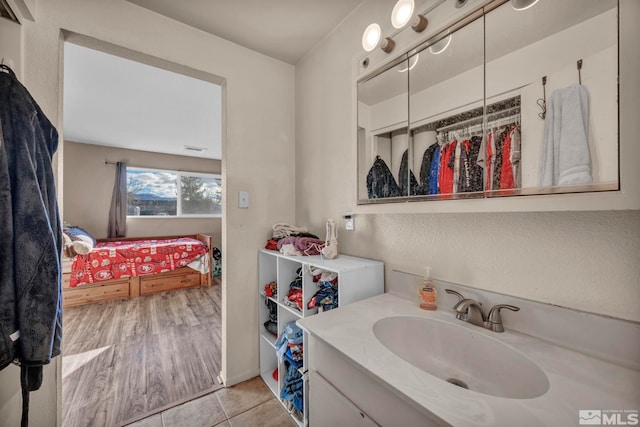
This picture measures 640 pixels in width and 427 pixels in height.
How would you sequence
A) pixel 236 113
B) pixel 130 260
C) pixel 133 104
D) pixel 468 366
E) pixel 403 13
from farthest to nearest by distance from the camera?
pixel 130 260 → pixel 133 104 → pixel 236 113 → pixel 403 13 → pixel 468 366

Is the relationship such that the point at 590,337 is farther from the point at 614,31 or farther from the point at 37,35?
the point at 37,35

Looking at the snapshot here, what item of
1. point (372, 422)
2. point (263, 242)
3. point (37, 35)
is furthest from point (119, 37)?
point (372, 422)

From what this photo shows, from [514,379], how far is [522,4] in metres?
1.11

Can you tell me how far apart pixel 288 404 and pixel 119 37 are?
7.50 feet

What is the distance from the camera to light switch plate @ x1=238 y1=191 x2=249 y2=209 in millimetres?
1719

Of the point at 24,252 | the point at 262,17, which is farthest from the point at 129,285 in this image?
the point at 262,17

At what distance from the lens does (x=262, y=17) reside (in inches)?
58.3

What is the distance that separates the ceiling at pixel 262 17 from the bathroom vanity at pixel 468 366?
5.37 ft

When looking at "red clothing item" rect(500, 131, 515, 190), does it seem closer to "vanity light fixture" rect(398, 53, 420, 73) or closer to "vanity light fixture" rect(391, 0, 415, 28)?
"vanity light fixture" rect(398, 53, 420, 73)

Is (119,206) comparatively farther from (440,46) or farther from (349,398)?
(440,46)

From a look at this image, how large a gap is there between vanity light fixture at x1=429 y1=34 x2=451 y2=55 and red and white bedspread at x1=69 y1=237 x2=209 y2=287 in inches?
152

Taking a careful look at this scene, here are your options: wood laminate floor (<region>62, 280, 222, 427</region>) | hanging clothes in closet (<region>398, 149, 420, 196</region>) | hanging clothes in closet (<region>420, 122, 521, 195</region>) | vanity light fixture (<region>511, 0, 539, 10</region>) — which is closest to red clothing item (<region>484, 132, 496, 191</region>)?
hanging clothes in closet (<region>420, 122, 521, 195</region>)

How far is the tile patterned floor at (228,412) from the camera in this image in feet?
4.51

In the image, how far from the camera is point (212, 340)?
2.34 m
